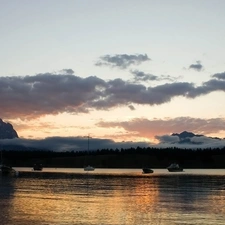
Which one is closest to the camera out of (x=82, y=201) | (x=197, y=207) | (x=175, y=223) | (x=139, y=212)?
(x=175, y=223)

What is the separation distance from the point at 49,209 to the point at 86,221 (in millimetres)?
10516

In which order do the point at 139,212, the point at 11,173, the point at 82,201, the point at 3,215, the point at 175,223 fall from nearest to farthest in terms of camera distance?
the point at 175,223, the point at 3,215, the point at 139,212, the point at 82,201, the point at 11,173

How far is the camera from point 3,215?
46.8 metres

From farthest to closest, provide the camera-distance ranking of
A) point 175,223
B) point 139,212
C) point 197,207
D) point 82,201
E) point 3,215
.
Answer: point 82,201 < point 197,207 < point 139,212 < point 3,215 < point 175,223

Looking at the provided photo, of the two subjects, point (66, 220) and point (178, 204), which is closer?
point (66, 220)

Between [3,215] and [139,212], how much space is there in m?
14.4

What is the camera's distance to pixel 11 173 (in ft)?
577

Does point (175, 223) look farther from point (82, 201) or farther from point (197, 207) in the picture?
point (82, 201)

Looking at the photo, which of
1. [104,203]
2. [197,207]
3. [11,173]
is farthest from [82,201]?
[11,173]

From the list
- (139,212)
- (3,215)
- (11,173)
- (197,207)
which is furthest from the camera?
(11,173)

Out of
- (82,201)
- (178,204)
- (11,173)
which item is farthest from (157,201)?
(11,173)

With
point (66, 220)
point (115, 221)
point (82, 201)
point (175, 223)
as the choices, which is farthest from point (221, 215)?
point (82, 201)

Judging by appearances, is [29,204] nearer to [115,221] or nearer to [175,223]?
[115,221]

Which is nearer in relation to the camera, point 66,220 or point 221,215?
point 66,220
